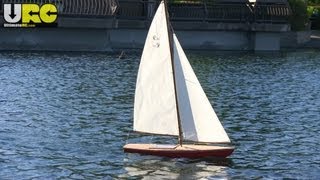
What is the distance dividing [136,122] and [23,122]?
6.90 metres

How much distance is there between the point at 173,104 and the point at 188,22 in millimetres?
43072

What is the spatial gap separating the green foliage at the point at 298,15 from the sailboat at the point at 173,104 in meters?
51.9

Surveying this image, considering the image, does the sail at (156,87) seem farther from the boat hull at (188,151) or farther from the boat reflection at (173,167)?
the boat reflection at (173,167)

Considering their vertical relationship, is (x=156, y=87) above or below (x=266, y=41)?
above

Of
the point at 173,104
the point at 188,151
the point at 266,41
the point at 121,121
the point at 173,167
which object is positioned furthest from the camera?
the point at 266,41

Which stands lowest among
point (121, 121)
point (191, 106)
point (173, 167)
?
point (121, 121)

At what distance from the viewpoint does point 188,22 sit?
204ft

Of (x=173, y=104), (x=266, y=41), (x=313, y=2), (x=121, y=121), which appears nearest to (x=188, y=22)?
(x=266, y=41)

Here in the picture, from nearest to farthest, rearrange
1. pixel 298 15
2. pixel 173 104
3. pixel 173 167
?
pixel 173 167 < pixel 173 104 < pixel 298 15

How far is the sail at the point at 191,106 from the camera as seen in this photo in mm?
19656

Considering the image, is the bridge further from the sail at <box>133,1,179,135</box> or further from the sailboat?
the sailboat

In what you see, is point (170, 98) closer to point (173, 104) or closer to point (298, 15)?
point (173, 104)

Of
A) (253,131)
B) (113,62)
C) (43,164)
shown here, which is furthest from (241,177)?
(113,62)

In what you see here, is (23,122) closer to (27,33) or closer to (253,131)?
(253,131)
